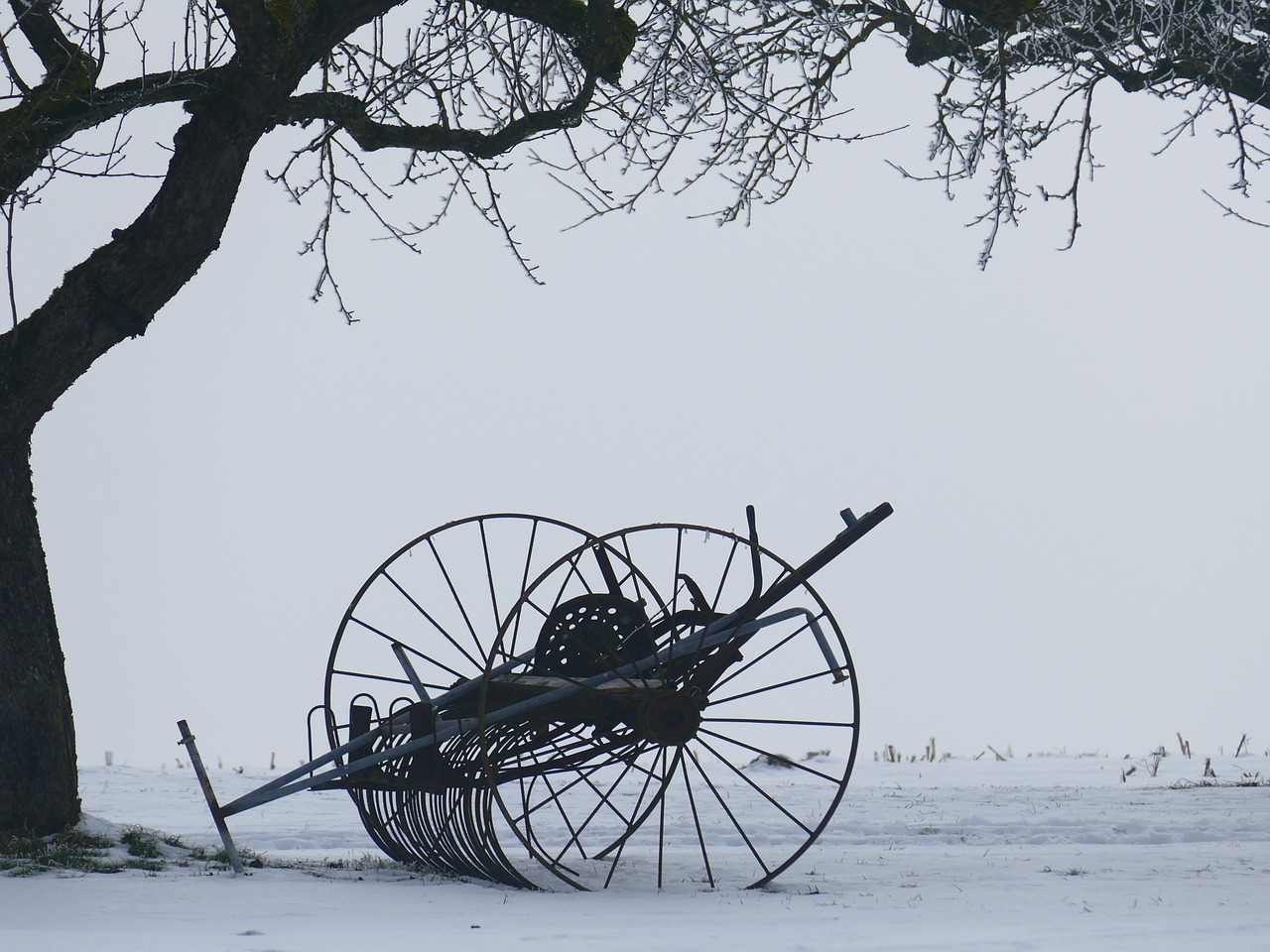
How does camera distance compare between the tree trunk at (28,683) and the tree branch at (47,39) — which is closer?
the tree trunk at (28,683)

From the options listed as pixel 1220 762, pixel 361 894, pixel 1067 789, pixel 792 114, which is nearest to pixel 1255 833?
pixel 1067 789

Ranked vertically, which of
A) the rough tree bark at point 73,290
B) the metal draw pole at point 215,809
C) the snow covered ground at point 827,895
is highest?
the rough tree bark at point 73,290

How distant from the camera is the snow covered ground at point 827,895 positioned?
3.17m

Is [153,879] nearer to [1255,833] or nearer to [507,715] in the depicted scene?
[507,715]

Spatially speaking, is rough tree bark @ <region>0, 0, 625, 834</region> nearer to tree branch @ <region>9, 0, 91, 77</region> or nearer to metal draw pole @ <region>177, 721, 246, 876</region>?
tree branch @ <region>9, 0, 91, 77</region>

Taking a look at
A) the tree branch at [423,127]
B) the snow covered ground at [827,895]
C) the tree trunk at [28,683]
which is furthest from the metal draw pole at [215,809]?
the tree branch at [423,127]

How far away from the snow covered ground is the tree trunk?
0.78 m

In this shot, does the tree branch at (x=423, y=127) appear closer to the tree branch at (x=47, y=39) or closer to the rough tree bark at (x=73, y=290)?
the rough tree bark at (x=73, y=290)

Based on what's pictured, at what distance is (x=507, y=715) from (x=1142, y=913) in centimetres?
198

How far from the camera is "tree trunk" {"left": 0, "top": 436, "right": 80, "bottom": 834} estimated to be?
16.9 feet

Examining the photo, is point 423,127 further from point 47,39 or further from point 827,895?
point 827,895

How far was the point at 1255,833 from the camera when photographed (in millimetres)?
5832

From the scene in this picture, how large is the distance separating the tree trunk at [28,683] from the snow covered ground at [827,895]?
0.78 m

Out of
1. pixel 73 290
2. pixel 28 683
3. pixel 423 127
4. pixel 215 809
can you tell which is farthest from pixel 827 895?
pixel 423 127
